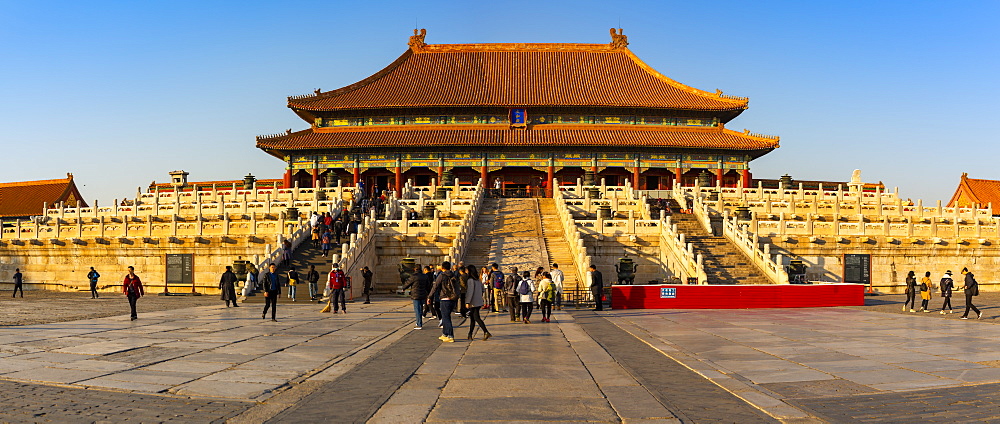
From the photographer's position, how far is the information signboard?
33094mm

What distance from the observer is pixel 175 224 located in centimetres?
3403

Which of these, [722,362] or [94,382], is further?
[722,362]

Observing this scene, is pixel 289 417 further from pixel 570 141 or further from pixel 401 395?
pixel 570 141

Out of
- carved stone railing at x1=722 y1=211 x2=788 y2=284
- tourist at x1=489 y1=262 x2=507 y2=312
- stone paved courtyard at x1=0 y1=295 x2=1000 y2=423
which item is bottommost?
stone paved courtyard at x1=0 y1=295 x2=1000 y2=423

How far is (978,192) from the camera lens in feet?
219

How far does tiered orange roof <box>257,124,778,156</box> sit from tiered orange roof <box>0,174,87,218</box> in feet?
60.7

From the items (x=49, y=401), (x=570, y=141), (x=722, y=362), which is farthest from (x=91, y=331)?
(x=570, y=141)

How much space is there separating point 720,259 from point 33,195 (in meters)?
56.2

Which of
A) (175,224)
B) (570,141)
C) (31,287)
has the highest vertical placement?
(570,141)

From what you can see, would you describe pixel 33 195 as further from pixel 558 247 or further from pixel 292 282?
pixel 558 247

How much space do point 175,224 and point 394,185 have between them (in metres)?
26.6

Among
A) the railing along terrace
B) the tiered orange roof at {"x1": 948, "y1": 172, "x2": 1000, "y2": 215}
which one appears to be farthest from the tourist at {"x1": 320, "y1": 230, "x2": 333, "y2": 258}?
the tiered orange roof at {"x1": 948, "y1": 172, "x2": 1000, "y2": 215}

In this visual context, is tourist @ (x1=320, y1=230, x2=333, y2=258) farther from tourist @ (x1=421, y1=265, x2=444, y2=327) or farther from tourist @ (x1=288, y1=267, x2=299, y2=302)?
tourist @ (x1=421, y1=265, x2=444, y2=327)

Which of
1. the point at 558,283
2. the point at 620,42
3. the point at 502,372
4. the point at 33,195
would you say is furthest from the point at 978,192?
the point at 33,195
